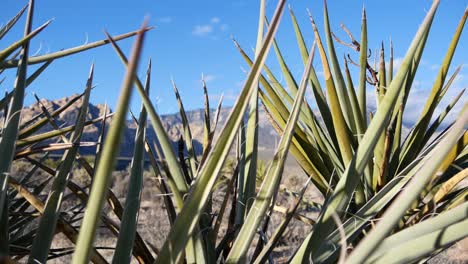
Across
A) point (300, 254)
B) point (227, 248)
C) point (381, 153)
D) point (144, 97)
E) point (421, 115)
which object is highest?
point (421, 115)

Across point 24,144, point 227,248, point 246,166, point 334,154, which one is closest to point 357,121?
point 334,154

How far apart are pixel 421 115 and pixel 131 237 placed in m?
1.57

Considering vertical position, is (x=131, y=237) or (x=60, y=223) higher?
(x=60, y=223)

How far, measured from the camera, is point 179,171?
40.6 inches

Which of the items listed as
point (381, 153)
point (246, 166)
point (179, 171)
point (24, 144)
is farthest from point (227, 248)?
point (381, 153)

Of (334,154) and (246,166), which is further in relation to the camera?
(334,154)

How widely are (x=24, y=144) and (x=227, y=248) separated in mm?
642

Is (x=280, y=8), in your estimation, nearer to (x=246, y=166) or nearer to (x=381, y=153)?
(x=246, y=166)

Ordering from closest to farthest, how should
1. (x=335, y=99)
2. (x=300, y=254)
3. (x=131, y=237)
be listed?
(x=131, y=237)
(x=300, y=254)
(x=335, y=99)

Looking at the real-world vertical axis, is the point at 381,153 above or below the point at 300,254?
above

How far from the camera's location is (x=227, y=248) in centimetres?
134

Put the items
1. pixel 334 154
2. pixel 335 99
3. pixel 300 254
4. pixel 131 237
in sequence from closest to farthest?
pixel 131 237, pixel 300 254, pixel 335 99, pixel 334 154

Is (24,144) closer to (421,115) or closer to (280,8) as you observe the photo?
(280,8)

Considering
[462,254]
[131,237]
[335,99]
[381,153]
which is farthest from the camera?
[462,254]
